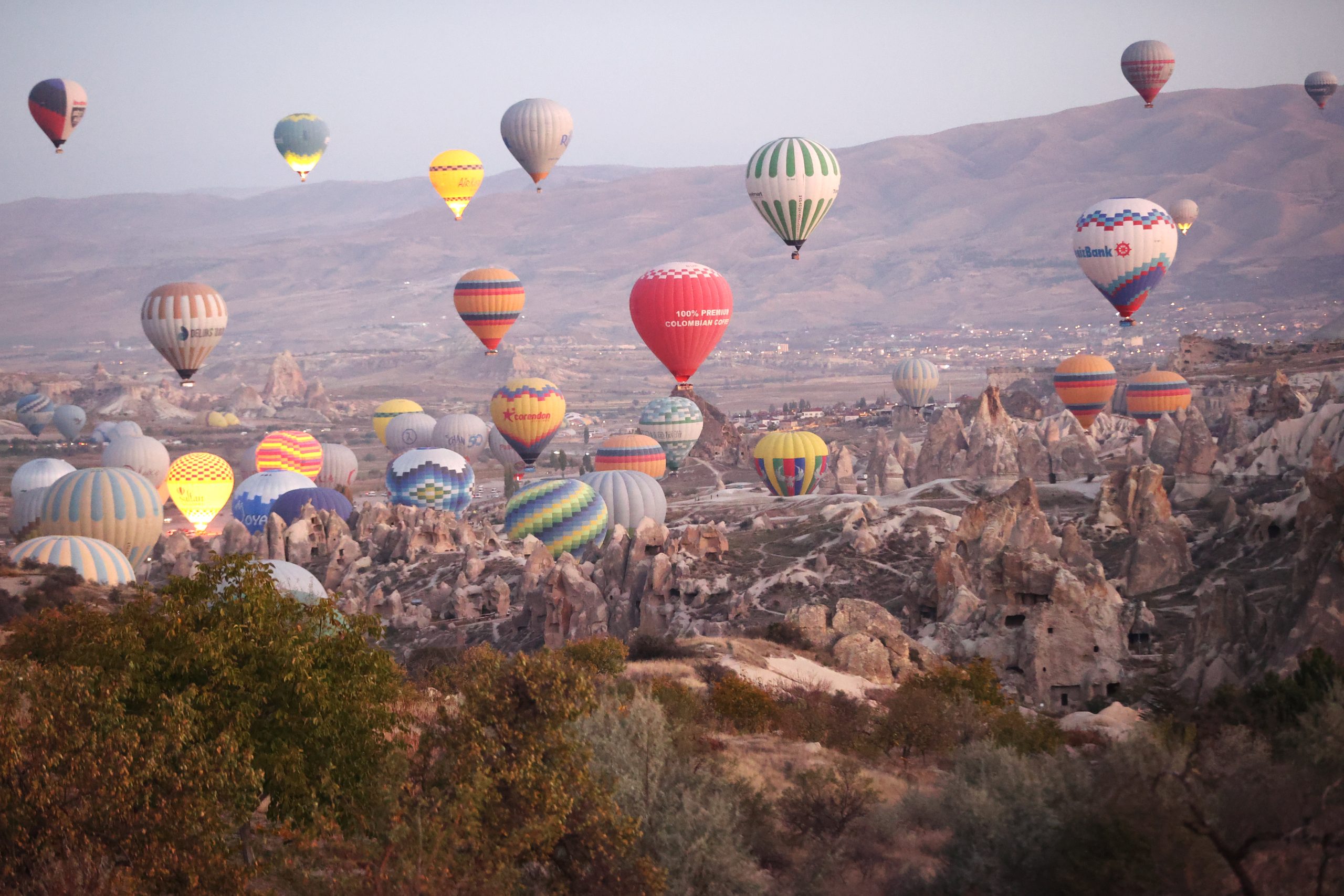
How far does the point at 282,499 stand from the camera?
64000 millimetres

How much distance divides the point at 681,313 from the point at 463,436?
4398 cm

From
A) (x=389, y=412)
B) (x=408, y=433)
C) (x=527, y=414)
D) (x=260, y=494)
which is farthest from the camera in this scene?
(x=389, y=412)

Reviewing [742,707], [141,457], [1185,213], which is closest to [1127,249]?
[742,707]

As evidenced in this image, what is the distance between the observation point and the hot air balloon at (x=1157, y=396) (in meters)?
78.9

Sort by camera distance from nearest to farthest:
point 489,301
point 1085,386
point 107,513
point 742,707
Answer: point 742,707 < point 107,513 < point 1085,386 < point 489,301

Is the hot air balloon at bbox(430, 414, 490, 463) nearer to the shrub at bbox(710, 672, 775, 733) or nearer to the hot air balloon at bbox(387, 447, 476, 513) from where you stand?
the hot air balloon at bbox(387, 447, 476, 513)

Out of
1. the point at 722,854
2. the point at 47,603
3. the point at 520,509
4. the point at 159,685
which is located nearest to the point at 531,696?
the point at 722,854

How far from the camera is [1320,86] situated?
15325cm

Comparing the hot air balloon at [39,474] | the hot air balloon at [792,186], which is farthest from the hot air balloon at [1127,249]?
the hot air balloon at [39,474]

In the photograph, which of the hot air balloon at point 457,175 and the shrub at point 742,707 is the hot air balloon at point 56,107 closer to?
the hot air balloon at point 457,175

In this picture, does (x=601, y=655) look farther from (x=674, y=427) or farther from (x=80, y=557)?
(x=674, y=427)

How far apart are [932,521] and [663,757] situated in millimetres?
32226

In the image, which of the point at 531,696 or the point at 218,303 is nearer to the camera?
the point at 531,696

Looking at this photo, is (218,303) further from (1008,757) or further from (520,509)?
(1008,757)
